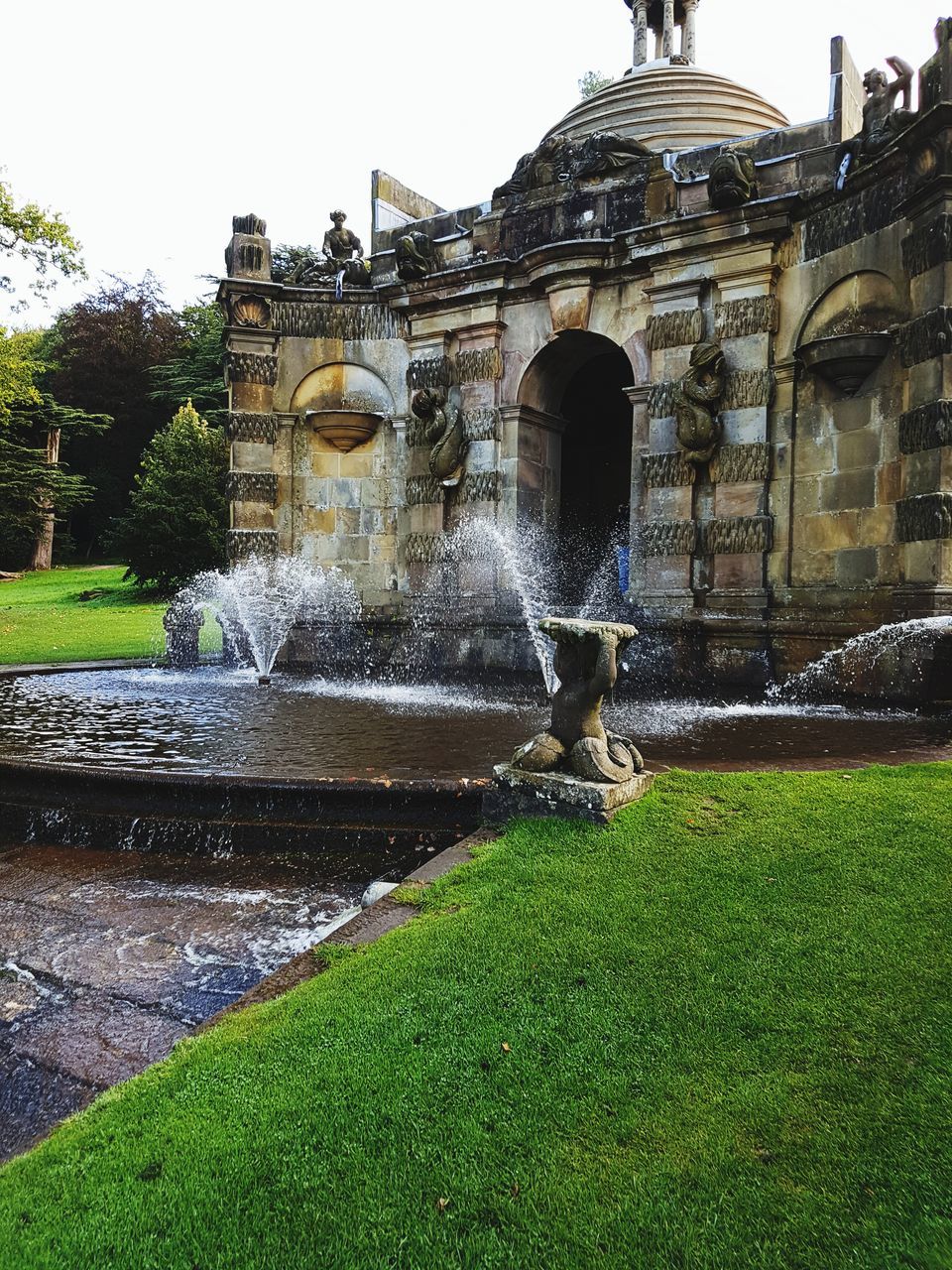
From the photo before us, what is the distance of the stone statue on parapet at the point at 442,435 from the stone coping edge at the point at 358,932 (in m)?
9.69

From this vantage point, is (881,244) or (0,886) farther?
(881,244)

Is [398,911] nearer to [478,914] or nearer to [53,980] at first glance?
[478,914]

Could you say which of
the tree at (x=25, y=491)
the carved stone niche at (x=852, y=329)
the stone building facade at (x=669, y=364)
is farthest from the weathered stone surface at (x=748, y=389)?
the tree at (x=25, y=491)

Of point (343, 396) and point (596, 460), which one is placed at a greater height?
point (343, 396)

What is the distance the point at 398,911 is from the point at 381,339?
41.7ft

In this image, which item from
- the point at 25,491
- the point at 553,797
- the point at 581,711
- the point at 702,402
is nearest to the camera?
the point at 553,797

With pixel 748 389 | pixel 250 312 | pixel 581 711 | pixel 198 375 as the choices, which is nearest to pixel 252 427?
pixel 250 312

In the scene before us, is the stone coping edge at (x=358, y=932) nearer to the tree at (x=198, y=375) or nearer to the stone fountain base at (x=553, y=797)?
the stone fountain base at (x=553, y=797)

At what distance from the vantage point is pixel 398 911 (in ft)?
12.3

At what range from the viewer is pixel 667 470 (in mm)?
11828

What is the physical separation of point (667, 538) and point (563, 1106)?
1019 centimetres

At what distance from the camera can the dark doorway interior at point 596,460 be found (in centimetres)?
1653

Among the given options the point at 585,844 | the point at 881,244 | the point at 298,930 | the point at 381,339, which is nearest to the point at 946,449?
the point at 881,244

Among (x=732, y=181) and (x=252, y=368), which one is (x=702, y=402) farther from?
(x=252, y=368)
